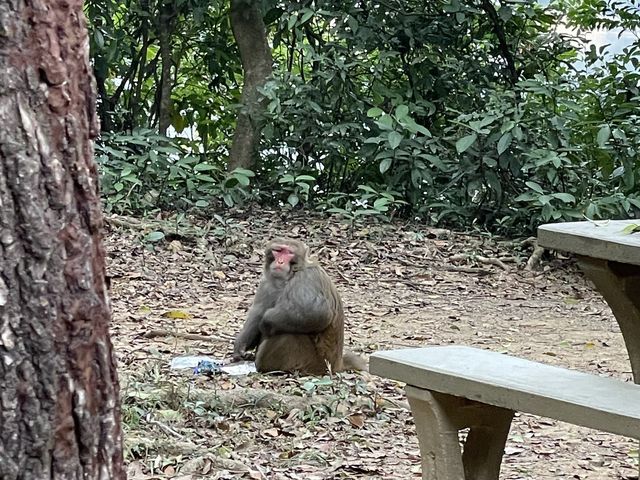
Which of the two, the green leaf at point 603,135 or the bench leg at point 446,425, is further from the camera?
the green leaf at point 603,135

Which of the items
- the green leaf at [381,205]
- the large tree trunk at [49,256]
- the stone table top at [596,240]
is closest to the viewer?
the large tree trunk at [49,256]

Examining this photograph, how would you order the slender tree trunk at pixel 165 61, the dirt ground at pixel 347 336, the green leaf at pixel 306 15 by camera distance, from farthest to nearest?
the slender tree trunk at pixel 165 61 < the green leaf at pixel 306 15 < the dirt ground at pixel 347 336

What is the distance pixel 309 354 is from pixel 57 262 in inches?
156

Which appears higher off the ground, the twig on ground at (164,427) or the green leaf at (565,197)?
the green leaf at (565,197)

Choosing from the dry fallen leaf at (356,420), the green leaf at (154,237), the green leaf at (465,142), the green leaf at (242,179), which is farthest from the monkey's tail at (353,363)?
the green leaf at (242,179)

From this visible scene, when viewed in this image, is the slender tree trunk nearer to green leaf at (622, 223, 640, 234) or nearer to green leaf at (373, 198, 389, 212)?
green leaf at (373, 198, 389, 212)

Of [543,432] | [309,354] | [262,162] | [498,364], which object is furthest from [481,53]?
[498,364]

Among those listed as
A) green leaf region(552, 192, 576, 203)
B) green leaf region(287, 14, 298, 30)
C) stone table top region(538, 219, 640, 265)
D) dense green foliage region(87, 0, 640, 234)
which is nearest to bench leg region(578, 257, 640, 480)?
stone table top region(538, 219, 640, 265)

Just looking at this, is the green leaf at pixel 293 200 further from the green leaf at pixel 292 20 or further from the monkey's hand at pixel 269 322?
the monkey's hand at pixel 269 322

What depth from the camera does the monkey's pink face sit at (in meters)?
6.30

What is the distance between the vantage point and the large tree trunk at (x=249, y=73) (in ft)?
35.3

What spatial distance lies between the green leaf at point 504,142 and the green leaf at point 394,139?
841mm

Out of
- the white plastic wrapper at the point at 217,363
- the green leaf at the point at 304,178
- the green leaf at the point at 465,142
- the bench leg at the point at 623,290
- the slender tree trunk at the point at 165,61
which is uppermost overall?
the slender tree trunk at the point at 165,61

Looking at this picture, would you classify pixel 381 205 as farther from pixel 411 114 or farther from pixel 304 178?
pixel 411 114
